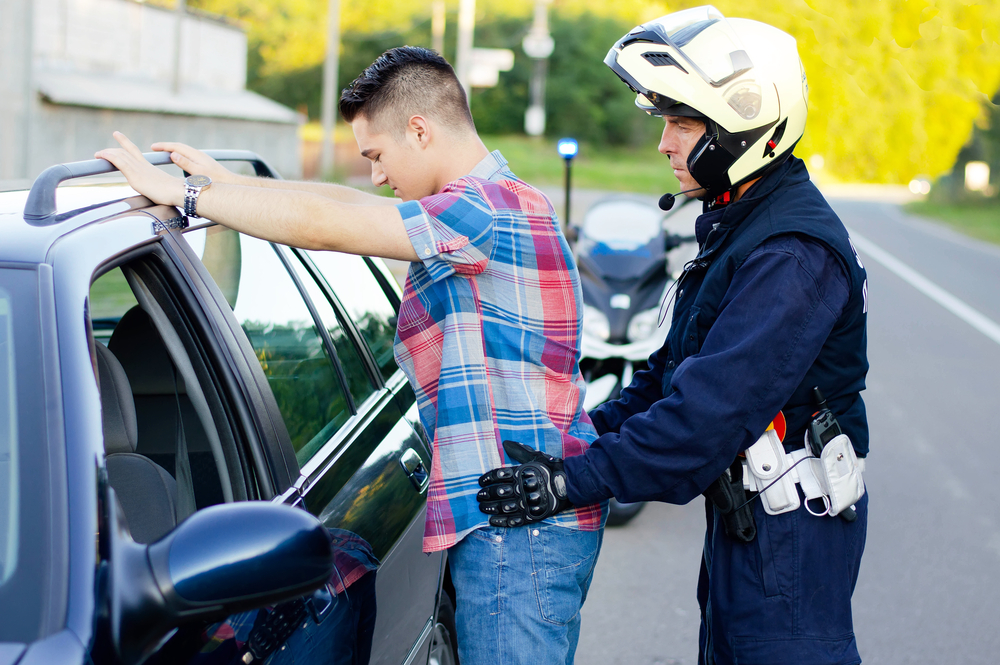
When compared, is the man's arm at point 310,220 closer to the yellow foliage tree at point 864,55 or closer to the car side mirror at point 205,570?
the car side mirror at point 205,570

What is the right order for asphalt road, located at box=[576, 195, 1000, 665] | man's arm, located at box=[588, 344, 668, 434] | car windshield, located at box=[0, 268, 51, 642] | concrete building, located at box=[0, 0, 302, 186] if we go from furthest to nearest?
concrete building, located at box=[0, 0, 302, 186], asphalt road, located at box=[576, 195, 1000, 665], man's arm, located at box=[588, 344, 668, 434], car windshield, located at box=[0, 268, 51, 642]

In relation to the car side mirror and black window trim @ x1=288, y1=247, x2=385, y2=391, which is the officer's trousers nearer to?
the car side mirror

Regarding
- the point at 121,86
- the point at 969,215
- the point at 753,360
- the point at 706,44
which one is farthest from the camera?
the point at 969,215

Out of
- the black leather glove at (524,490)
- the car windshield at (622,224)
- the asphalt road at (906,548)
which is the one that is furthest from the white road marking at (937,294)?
the black leather glove at (524,490)

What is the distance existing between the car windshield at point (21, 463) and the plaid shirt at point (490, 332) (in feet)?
2.50

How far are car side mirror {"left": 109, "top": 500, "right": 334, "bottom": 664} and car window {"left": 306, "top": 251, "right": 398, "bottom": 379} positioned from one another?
1.61 m

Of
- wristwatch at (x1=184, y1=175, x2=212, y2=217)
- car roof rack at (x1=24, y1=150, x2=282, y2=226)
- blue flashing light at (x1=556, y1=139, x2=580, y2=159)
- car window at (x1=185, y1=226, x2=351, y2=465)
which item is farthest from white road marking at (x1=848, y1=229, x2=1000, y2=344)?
car roof rack at (x1=24, y1=150, x2=282, y2=226)

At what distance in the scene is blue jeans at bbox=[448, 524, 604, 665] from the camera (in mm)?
2145

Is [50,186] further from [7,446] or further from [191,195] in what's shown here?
[7,446]

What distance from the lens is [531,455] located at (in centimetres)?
217

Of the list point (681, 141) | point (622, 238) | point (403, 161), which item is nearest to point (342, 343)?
point (403, 161)

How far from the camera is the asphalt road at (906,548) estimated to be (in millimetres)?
4082

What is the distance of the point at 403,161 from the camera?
2312mm

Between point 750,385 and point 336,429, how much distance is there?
1.07m
